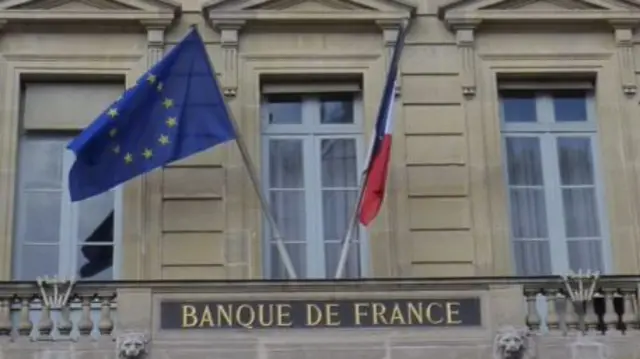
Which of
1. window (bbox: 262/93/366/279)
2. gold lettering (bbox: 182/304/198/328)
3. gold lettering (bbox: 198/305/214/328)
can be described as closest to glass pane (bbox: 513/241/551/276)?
window (bbox: 262/93/366/279)

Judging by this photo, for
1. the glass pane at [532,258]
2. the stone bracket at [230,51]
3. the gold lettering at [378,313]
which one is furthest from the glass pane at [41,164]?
the glass pane at [532,258]

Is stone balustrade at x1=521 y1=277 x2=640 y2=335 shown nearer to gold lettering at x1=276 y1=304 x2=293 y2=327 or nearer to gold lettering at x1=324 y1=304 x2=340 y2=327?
gold lettering at x1=324 y1=304 x2=340 y2=327

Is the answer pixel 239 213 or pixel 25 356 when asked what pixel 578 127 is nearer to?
pixel 239 213

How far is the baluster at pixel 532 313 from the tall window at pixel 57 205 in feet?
15.9

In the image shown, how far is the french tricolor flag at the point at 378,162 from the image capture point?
14531mm

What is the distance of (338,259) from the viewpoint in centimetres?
1552

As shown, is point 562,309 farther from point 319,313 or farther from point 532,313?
point 319,313

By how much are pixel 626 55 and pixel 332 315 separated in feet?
17.6

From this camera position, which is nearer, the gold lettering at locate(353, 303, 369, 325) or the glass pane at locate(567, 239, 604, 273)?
the gold lettering at locate(353, 303, 369, 325)

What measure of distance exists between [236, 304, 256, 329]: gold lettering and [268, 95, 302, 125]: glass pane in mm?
3339

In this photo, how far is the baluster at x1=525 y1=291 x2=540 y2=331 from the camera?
1365 centimetres

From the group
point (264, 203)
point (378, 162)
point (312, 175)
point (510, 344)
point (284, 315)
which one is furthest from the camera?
point (312, 175)

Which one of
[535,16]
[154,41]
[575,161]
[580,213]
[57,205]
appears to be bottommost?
[580,213]

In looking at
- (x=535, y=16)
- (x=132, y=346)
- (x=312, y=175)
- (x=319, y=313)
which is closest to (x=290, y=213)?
(x=312, y=175)
